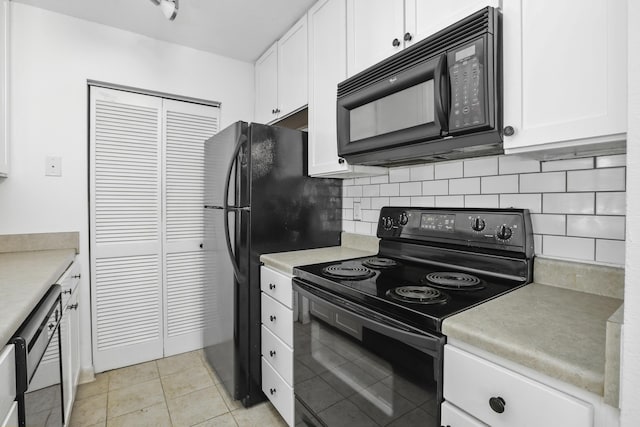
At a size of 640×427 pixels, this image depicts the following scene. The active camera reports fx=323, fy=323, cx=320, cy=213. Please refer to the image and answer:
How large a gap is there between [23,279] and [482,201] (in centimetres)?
197

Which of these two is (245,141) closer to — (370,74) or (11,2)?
(370,74)

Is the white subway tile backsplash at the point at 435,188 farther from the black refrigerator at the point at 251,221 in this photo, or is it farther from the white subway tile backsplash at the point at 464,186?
the black refrigerator at the point at 251,221

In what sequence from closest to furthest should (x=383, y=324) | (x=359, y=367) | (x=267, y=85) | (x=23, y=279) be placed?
(x=383, y=324) → (x=359, y=367) → (x=23, y=279) → (x=267, y=85)

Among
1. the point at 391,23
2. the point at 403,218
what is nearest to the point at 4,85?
the point at 391,23

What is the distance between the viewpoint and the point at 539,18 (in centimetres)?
96

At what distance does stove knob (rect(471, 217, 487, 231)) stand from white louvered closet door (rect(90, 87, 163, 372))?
221 centimetres

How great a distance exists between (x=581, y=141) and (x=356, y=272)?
0.90 m

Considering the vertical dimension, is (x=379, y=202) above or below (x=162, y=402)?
above

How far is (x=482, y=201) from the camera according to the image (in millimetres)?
1469

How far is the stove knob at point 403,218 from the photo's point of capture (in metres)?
1.74

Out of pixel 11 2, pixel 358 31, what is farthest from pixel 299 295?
pixel 11 2

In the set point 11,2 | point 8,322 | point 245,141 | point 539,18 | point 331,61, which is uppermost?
point 11,2

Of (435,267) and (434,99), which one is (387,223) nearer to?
(435,267)

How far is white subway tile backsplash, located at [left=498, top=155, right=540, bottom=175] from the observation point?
129 centimetres
